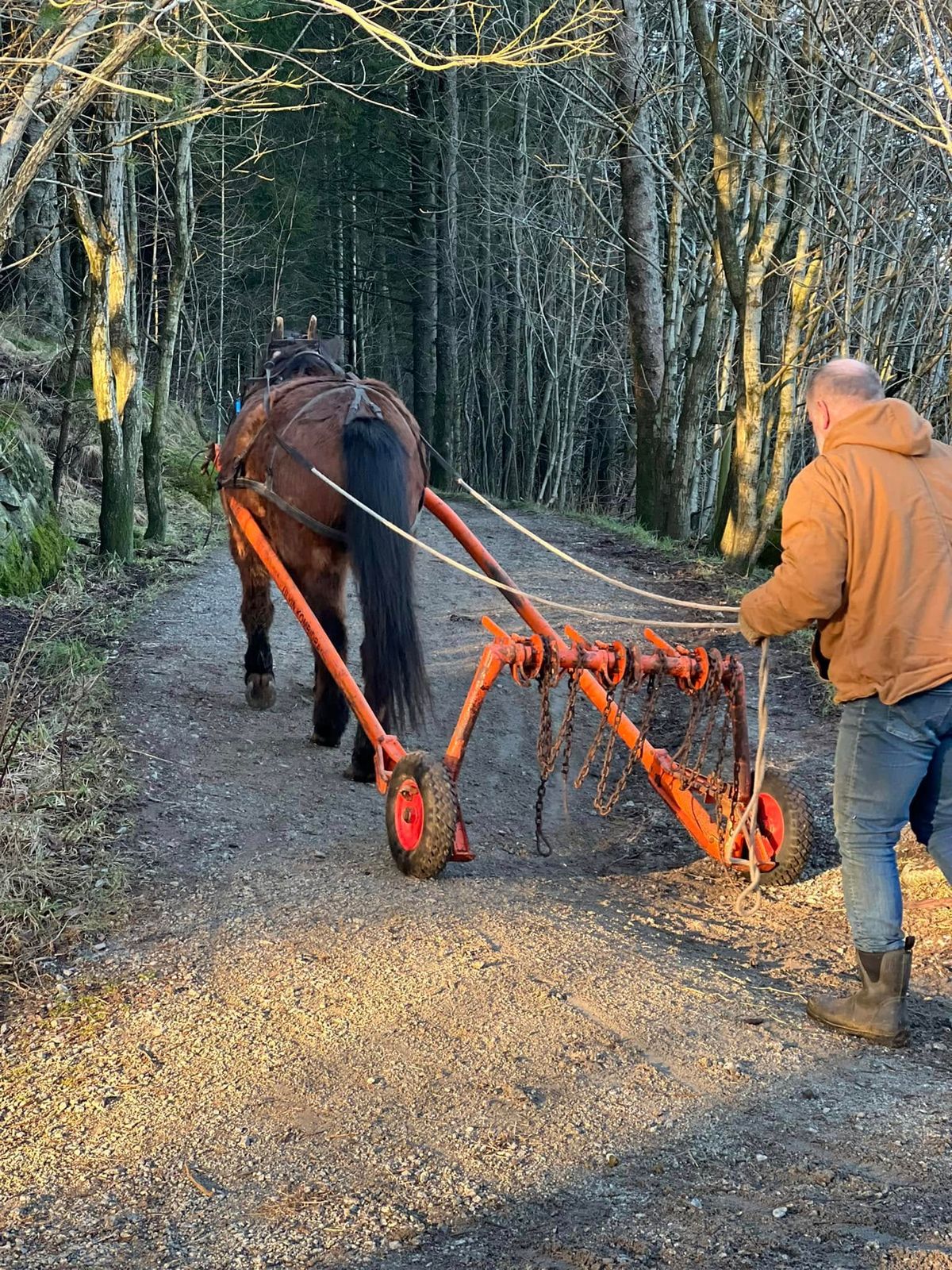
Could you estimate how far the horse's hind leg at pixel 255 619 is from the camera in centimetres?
737

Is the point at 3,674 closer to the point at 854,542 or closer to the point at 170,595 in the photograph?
the point at 170,595

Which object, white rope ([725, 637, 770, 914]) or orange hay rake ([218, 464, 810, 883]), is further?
orange hay rake ([218, 464, 810, 883])

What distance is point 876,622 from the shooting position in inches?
144

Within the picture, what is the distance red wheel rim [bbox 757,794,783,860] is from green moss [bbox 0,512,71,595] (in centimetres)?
695

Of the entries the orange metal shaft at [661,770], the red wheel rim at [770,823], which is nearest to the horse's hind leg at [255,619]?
the orange metal shaft at [661,770]

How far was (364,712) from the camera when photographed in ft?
18.2

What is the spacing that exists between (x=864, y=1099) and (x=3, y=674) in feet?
17.7

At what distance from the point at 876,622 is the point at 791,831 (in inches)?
56.9

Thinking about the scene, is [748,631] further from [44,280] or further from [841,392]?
[44,280]

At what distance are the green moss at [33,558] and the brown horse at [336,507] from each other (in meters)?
3.20

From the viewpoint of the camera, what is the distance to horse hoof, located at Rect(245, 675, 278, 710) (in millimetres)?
7699

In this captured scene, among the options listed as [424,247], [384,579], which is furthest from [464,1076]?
[424,247]

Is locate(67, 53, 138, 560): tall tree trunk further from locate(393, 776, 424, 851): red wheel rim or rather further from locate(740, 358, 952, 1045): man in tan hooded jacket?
locate(740, 358, 952, 1045): man in tan hooded jacket

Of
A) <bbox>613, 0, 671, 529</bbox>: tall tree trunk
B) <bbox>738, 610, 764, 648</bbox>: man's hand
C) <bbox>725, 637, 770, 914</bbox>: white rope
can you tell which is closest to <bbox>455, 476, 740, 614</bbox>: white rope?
<bbox>738, 610, 764, 648</bbox>: man's hand
